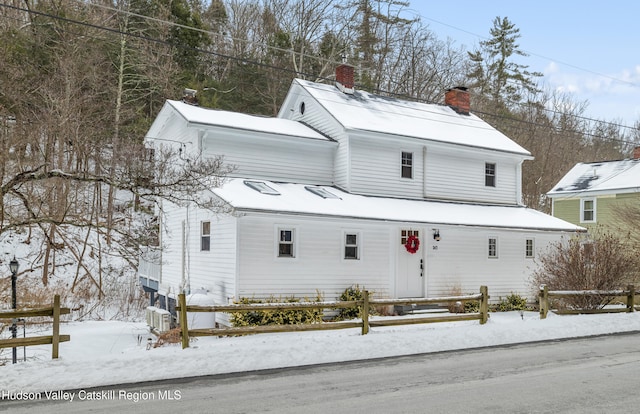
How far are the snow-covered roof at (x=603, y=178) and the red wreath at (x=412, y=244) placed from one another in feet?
59.6

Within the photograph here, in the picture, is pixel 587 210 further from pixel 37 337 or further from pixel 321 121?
pixel 37 337

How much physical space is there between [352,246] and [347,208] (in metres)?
1.26

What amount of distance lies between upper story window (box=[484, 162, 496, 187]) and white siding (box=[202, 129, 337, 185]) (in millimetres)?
7200

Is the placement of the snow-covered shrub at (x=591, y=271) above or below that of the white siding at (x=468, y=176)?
below

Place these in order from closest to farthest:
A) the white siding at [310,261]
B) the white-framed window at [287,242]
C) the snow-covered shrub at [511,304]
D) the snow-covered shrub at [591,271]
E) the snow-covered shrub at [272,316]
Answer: the snow-covered shrub at [272,316], the white siding at [310,261], the white-framed window at [287,242], the snow-covered shrub at [591,271], the snow-covered shrub at [511,304]

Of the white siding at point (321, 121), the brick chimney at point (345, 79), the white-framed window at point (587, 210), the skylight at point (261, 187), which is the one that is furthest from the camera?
the white-framed window at point (587, 210)

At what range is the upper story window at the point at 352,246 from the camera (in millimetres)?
17906

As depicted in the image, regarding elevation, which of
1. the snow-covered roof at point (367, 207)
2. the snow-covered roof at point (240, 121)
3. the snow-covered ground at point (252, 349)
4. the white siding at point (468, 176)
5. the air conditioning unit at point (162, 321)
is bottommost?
the air conditioning unit at point (162, 321)

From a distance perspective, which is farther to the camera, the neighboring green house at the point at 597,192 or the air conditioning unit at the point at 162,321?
the neighboring green house at the point at 597,192

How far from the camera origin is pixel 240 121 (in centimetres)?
2020

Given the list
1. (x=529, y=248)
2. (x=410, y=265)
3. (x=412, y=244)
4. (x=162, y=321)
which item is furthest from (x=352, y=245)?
(x=529, y=248)

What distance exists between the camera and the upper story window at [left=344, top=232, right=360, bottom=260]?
17906 millimetres

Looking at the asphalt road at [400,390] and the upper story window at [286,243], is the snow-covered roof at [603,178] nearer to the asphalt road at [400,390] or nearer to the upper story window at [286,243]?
the upper story window at [286,243]

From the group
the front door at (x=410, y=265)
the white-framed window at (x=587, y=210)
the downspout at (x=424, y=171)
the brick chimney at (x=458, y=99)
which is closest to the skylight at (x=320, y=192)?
the front door at (x=410, y=265)
